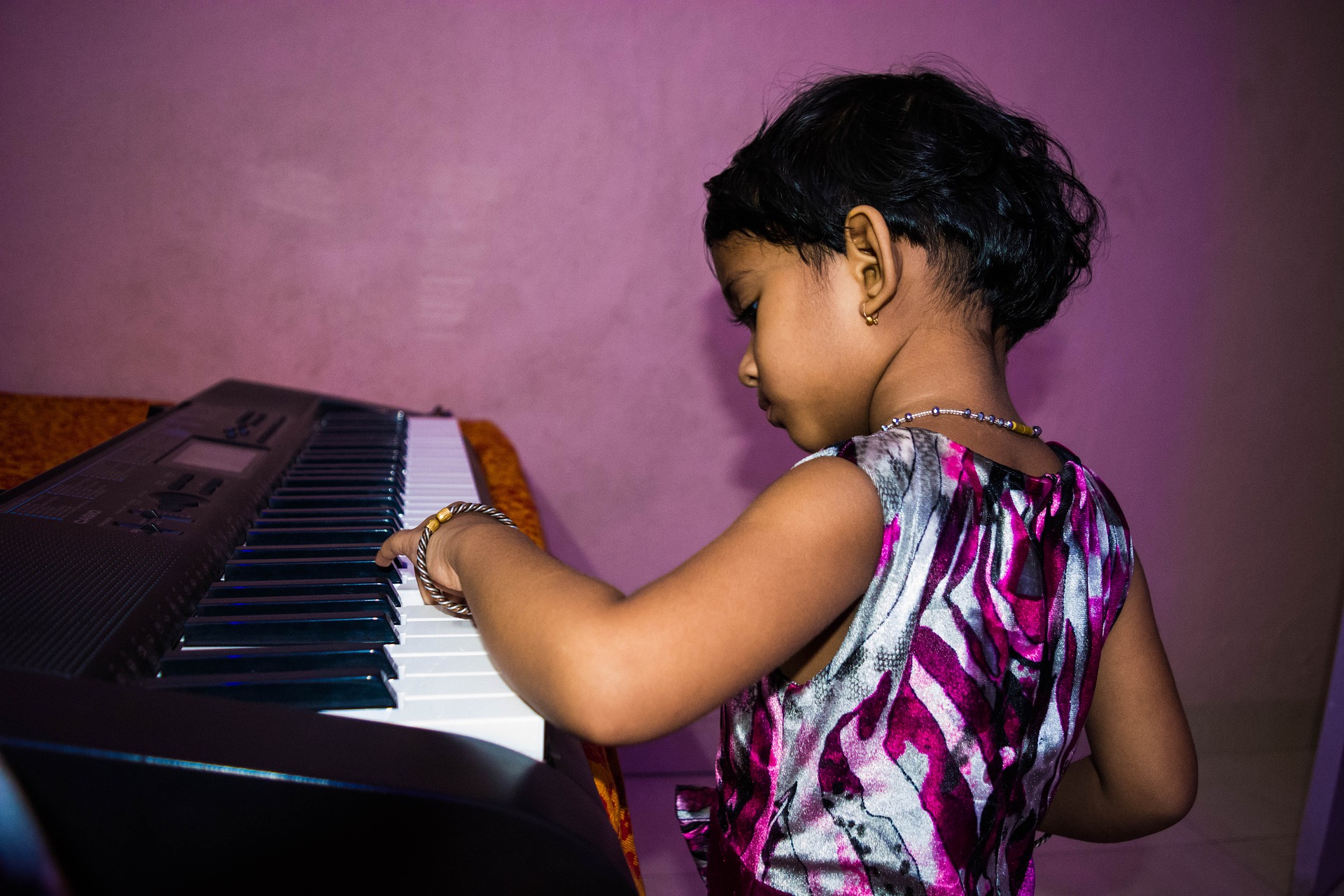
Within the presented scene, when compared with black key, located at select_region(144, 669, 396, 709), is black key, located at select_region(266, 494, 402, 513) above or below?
below

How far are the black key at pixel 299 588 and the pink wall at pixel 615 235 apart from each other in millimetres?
1340

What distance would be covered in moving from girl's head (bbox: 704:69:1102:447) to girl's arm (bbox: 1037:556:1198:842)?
0.95 ft

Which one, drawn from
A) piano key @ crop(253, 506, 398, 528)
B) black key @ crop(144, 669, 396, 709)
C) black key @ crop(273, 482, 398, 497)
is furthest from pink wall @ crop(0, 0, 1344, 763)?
black key @ crop(144, 669, 396, 709)

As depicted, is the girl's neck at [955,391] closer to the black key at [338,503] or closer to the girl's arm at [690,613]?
the girl's arm at [690,613]

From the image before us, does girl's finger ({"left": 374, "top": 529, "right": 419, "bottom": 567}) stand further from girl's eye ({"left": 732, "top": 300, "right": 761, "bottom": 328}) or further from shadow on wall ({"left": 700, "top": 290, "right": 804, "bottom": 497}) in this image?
shadow on wall ({"left": 700, "top": 290, "right": 804, "bottom": 497})

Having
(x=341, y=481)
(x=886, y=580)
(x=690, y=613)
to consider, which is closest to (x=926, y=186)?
(x=886, y=580)

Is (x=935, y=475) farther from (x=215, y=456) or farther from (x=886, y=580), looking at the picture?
(x=215, y=456)

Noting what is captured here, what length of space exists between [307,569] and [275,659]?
214mm

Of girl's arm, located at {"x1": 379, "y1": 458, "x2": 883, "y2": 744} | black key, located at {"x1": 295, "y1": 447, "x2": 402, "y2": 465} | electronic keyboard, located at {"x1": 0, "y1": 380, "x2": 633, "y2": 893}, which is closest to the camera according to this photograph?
electronic keyboard, located at {"x1": 0, "y1": 380, "x2": 633, "y2": 893}

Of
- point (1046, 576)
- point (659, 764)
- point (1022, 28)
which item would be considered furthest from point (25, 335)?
point (1022, 28)

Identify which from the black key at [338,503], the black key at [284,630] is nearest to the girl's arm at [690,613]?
the black key at [284,630]

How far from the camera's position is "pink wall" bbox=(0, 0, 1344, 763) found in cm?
184

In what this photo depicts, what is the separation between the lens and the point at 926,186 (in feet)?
2.44

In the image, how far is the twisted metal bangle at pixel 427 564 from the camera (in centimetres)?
71
